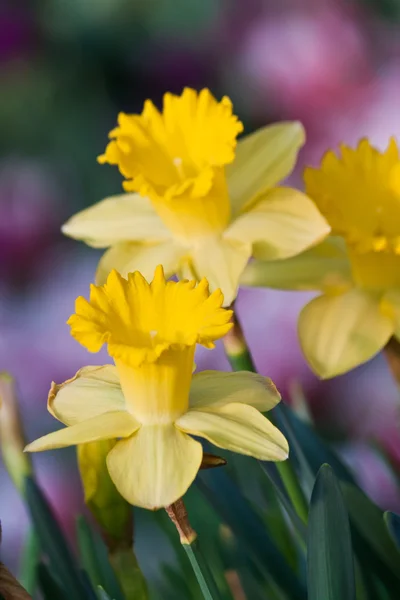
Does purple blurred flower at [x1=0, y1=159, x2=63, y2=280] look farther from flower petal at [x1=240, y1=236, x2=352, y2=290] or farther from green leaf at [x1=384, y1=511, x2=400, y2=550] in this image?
green leaf at [x1=384, y1=511, x2=400, y2=550]

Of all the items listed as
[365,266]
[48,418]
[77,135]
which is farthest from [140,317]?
[77,135]

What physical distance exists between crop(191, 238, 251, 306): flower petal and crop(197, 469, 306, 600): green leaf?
0.08 meters

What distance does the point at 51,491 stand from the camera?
2.85ft

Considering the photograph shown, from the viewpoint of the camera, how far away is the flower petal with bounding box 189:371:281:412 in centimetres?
30

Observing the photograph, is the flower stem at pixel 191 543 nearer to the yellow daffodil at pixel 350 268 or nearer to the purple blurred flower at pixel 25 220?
the yellow daffodil at pixel 350 268

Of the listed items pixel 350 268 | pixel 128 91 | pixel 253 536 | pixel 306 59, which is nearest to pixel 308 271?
pixel 350 268

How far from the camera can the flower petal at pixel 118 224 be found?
1.33 feet

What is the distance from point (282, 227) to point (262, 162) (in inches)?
2.1

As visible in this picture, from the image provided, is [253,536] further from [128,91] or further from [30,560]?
[128,91]

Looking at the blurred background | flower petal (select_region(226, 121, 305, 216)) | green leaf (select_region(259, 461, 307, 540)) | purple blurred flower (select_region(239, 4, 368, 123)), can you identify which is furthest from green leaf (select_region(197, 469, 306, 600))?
purple blurred flower (select_region(239, 4, 368, 123))

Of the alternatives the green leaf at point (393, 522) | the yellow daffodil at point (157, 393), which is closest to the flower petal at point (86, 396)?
the yellow daffodil at point (157, 393)

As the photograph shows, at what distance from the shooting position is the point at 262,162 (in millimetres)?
412

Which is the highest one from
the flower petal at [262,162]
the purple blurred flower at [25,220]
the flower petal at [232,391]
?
the purple blurred flower at [25,220]

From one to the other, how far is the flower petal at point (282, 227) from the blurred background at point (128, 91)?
2.12ft
